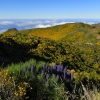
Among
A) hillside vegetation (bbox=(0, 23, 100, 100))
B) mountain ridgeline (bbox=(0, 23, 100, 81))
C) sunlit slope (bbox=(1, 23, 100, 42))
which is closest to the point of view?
hillside vegetation (bbox=(0, 23, 100, 100))

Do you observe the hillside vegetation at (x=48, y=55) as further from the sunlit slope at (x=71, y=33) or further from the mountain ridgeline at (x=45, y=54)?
the sunlit slope at (x=71, y=33)

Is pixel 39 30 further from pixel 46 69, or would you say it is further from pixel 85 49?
pixel 46 69

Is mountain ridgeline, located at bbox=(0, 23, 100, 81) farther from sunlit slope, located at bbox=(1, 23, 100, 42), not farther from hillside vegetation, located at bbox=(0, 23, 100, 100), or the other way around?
sunlit slope, located at bbox=(1, 23, 100, 42)

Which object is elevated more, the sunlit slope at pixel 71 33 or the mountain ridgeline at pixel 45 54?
the mountain ridgeline at pixel 45 54

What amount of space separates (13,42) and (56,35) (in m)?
27.8

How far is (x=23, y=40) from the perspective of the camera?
17328 mm

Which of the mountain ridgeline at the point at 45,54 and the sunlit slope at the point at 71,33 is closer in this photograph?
the mountain ridgeline at the point at 45,54

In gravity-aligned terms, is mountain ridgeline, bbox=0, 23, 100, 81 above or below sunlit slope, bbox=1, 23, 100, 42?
above

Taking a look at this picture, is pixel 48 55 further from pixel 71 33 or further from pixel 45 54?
pixel 71 33

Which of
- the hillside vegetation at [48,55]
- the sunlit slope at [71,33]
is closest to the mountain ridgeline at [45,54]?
the hillside vegetation at [48,55]

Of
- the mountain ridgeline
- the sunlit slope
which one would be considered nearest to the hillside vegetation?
the mountain ridgeline

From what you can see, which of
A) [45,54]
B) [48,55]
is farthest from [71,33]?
[45,54]

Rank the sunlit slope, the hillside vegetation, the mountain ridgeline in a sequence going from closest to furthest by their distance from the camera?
the hillside vegetation → the mountain ridgeline → the sunlit slope

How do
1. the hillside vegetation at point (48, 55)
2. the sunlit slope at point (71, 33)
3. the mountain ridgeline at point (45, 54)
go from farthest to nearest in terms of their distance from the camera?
the sunlit slope at point (71, 33) → the mountain ridgeline at point (45, 54) → the hillside vegetation at point (48, 55)
